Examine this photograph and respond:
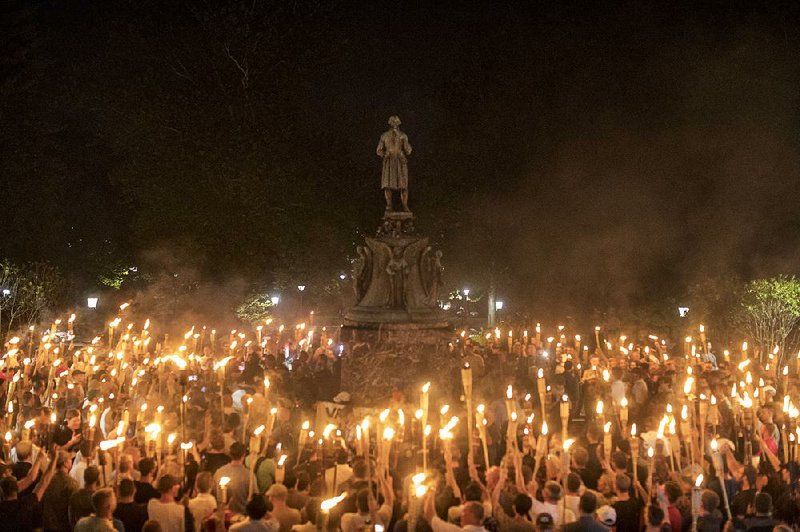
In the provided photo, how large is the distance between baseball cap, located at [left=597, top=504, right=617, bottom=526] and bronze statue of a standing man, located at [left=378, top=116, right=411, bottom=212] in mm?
10561

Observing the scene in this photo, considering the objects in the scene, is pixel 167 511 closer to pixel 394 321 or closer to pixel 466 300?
pixel 394 321

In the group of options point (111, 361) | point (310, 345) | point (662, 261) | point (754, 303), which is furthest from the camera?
point (662, 261)

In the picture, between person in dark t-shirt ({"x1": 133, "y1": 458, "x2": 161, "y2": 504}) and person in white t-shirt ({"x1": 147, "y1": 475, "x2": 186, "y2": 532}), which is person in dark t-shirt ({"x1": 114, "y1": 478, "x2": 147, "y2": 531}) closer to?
person in white t-shirt ({"x1": 147, "y1": 475, "x2": 186, "y2": 532})

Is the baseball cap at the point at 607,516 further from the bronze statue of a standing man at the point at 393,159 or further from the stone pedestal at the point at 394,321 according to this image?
the bronze statue of a standing man at the point at 393,159

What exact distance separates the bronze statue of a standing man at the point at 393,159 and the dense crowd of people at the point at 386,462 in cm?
499

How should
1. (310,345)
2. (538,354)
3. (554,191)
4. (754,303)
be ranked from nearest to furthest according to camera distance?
1. (538,354)
2. (310,345)
3. (754,303)
4. (554,191)

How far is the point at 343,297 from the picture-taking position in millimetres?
36000

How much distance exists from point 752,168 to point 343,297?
715 inches

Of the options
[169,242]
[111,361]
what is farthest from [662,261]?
[111,361]

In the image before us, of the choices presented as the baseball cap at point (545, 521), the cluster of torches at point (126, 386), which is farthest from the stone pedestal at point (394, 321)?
the baseball cap at point (545, 521)

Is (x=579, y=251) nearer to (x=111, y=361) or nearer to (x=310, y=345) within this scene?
(x=310, y=345)

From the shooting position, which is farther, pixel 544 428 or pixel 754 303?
pixel 754 303

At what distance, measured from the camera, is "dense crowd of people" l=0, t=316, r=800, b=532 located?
21.8 ft

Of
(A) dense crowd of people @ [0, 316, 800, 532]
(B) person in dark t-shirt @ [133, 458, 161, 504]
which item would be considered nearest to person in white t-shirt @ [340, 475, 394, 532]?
(A) dense crowd of people @ [0, 316, 800, 532]
